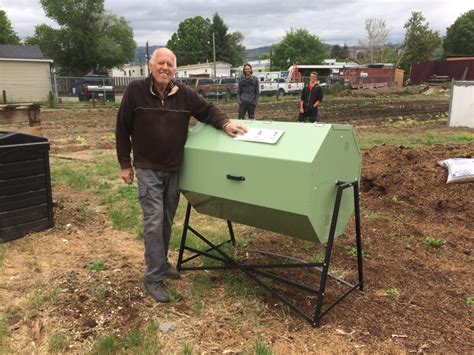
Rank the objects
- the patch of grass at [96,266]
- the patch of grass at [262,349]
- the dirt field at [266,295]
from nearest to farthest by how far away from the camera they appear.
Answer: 1. the patch of grass at [262,349]
2. the dirt field at [266,295]
3. the patch of grass at [96,266]

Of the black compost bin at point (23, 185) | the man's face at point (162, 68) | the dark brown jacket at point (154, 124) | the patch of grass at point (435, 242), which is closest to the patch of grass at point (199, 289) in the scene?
the dark brown jacket at point (154, 124)

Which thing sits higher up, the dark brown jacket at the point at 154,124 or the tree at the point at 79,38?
the tree at the point at 79,38

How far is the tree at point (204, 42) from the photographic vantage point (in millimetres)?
90938

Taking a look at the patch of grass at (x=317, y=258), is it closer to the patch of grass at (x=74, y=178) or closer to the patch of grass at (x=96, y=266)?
A: the patch of grass at (x=96, y=266)

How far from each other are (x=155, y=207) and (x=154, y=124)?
67cm

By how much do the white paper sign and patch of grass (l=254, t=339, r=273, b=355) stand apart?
1422 millimetres

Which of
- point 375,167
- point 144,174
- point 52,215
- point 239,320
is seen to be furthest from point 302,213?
point 375,167

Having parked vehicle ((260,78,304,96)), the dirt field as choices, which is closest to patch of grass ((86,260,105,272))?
the dirt field

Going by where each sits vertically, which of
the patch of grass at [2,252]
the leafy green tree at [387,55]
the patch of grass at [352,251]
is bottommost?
the patch of grass at [352,251]

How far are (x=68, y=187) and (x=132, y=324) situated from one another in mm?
4539

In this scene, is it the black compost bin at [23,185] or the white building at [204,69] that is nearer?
the black compost bin at [23,185]

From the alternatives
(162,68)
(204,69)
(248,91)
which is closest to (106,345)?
(162,68)

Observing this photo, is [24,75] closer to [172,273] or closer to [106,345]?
[172,273]

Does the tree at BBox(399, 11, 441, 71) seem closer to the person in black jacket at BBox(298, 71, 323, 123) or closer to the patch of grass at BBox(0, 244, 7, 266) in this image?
the person in black jacket at BBox(298, 71, 323, 123)
